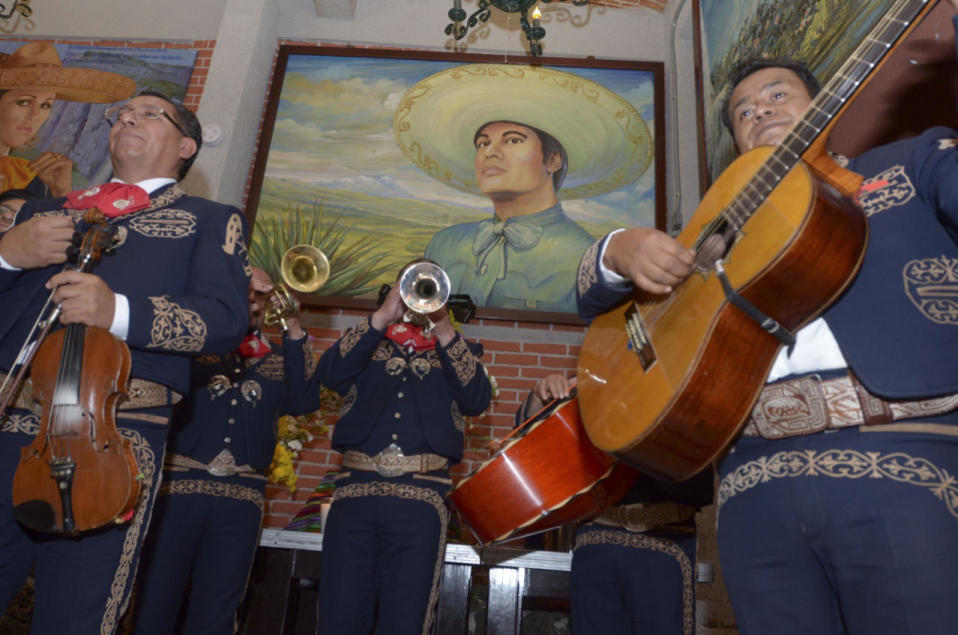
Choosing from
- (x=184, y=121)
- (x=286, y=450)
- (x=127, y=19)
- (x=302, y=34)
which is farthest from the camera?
(x=127, y=19)

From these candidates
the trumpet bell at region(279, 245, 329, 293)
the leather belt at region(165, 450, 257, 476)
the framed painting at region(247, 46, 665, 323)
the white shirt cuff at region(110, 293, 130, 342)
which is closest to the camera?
the white shirt cuff at region(110, 293, 130, 342)

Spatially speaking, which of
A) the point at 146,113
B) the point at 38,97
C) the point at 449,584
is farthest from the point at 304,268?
the point at 38,97

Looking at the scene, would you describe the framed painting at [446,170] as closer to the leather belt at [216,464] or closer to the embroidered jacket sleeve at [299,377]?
the embroidered jacket sleeve at [299,377]

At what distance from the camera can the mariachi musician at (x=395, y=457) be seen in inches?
112

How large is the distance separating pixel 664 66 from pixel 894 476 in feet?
17.1

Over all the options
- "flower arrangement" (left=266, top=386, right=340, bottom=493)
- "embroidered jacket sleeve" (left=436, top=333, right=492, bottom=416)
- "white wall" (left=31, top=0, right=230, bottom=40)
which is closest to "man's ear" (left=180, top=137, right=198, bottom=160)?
"embroidered jacket sleeve" (left=436, top=333, right=492, bottom=416)

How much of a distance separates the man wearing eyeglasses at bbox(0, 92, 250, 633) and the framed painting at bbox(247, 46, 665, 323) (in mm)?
2984

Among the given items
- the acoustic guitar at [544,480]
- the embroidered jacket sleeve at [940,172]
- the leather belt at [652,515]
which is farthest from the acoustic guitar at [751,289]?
the leather belt at [652,515]

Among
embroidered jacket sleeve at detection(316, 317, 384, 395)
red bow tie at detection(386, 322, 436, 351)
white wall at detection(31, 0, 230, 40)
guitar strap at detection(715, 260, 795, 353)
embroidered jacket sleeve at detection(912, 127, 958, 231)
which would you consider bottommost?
guitar strap at detection(715, 260, 795, 353)

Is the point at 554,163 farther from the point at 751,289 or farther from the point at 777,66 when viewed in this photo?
the point at 751,289

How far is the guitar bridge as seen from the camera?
1.66 m

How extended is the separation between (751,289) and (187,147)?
1.96 m

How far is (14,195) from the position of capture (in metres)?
5.17

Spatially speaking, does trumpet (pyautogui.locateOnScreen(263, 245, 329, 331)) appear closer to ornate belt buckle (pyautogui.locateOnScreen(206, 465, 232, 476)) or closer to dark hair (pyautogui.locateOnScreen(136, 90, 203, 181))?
ornate belt buckle (pyautogui.locateOnScreen(206, 465, 232, 476))
